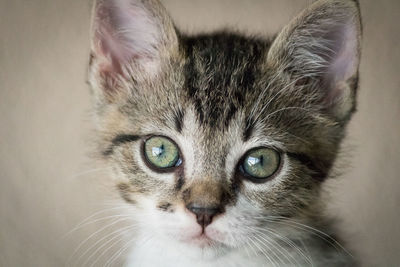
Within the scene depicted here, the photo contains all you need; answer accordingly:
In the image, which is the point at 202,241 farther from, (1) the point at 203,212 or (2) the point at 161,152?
(2) the point at 161,152

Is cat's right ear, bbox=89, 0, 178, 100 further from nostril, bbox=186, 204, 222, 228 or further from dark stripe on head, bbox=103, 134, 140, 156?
nostril, bbox=186, 204, 222, 228

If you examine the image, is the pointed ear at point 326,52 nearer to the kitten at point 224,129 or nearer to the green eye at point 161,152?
the kitten at point 224,129

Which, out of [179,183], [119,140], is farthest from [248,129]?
[119,140]

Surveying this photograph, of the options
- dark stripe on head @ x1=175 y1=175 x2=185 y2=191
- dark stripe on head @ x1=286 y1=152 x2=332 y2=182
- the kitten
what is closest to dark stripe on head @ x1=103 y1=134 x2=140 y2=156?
the kitten

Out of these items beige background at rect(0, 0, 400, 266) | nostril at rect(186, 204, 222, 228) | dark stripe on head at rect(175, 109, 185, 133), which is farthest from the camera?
beige background at rect(0, 0, 400, 266)

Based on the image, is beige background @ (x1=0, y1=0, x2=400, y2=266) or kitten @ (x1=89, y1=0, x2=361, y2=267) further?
beige background @ (x1=0, y1=0, x2=400, y2=266)

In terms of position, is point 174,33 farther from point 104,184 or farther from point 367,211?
point 367,211
